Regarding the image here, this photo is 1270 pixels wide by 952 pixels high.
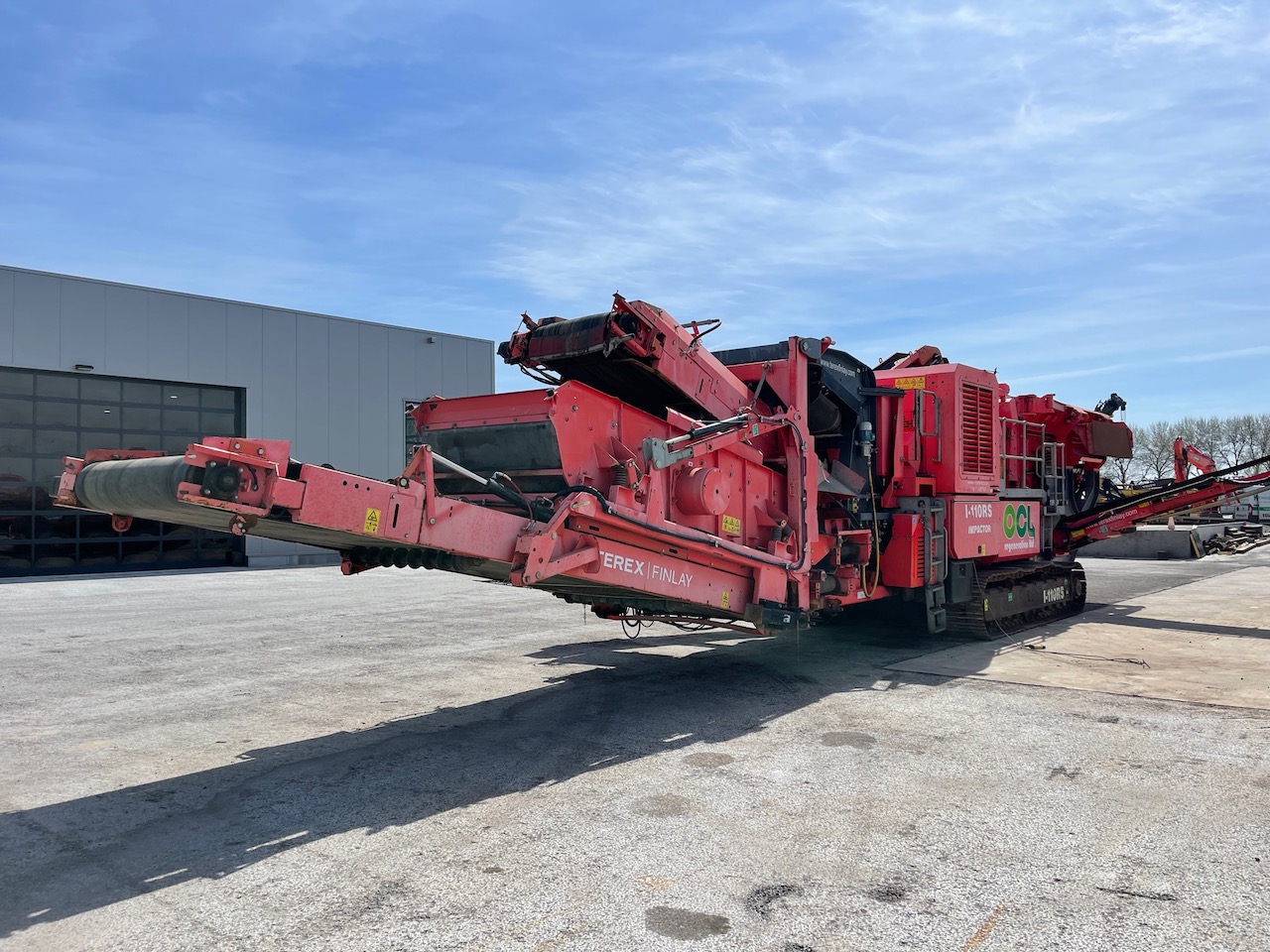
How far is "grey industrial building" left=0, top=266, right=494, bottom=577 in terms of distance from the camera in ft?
74.6

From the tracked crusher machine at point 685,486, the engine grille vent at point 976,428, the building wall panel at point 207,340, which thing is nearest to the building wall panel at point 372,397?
the building wall panel at point 207,340

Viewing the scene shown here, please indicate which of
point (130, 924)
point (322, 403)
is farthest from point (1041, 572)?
point (322, 403)

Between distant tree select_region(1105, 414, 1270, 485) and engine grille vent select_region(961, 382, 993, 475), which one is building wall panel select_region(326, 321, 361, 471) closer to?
engine grille vent select_region(961, 382, 993, 475)

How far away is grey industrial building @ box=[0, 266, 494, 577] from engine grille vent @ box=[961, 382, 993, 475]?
18.1m

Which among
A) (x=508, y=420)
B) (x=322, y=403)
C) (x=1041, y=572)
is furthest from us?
(x=322, y=403)

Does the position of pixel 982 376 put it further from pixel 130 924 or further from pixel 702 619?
pixel 130 924

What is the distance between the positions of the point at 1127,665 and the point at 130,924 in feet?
27.9

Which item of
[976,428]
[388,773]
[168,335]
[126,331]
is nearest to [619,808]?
[388,773]

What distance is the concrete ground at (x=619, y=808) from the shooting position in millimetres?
3684

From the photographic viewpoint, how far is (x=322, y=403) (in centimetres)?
2717

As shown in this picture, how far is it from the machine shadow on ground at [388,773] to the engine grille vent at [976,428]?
2299mm

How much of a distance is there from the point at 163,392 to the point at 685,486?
2177 cm

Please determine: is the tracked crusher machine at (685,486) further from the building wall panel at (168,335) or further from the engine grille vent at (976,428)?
the building wall panel at (168,335)

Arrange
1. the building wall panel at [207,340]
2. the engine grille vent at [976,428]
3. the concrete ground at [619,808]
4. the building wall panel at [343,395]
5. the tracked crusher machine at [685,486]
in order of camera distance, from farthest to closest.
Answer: the building wall panel at [343,395]
the building wall panel at [207,340]
the engine grille vent at [976,428]
the tracked crusher machine at [685,486]
the concrete ground at [619,808]
